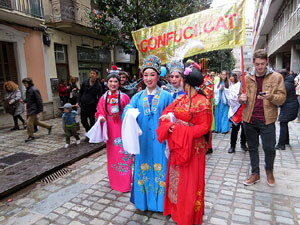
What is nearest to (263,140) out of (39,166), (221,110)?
(221,110)

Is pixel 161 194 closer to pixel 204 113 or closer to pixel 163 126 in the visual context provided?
pixel 163 126

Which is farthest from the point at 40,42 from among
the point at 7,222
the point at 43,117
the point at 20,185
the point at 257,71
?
the point at 257,71

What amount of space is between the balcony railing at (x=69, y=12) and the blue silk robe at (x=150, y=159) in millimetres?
8377

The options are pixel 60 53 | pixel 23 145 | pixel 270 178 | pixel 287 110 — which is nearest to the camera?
pixel 270 178

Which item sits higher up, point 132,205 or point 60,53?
point 60,53

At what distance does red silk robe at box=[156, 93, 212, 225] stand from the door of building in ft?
27.4

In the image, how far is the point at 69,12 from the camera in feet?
34.1

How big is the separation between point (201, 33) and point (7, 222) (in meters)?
4.05

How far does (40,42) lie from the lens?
31.7ft

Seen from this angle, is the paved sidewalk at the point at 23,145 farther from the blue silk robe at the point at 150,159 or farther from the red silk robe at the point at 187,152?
the red silk robe at the point at 187,152

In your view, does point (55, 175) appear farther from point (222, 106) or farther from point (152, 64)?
point (222, 106)

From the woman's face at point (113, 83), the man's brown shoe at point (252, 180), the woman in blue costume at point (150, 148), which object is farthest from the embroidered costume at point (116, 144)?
the man's brown shoe at point (252, 180)

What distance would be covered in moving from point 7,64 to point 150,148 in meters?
8.45

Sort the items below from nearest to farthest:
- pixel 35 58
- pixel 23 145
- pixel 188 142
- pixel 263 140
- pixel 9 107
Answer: pixel 188 142 → pixel 263 140 → pixel 23 145 → pixel 9 107 → pixel 35 58
